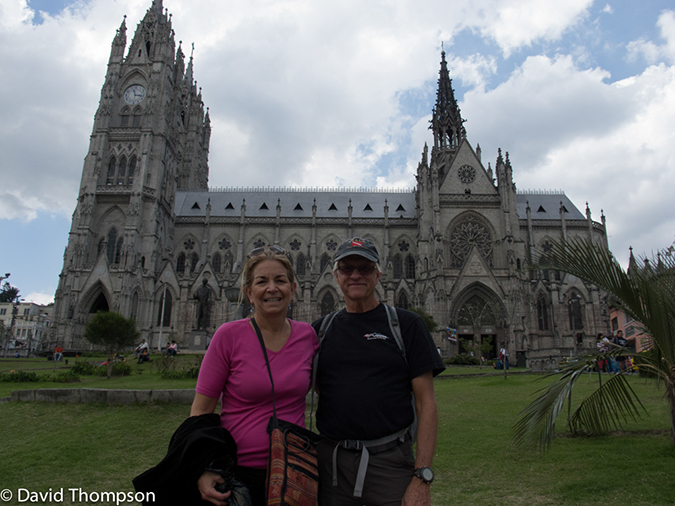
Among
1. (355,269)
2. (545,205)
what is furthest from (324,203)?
(355,269)

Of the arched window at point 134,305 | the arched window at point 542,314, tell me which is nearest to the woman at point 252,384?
the arched window at point 134,305

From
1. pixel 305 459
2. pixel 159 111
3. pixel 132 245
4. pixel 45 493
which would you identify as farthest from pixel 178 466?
pixel 159 111

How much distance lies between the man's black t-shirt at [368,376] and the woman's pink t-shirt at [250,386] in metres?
0.18

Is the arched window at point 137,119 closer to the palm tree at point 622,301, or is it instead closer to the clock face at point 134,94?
the clock face at point 134,94

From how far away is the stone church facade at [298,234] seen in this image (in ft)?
127

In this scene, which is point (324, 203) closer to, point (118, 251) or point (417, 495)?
point (118, 251)

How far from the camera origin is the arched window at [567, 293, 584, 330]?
136ft

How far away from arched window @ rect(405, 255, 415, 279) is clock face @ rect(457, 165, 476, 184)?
9746 mm

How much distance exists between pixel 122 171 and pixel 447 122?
37.3 meters

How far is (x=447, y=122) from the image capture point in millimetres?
53781

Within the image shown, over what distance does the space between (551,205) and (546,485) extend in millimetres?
51712

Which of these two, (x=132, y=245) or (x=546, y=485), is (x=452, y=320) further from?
(x=546, y=485)

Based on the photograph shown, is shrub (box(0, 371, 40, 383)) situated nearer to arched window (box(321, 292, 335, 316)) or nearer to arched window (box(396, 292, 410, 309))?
arched window (box(321, 292, 335, 316))

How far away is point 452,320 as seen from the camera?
125 feet
